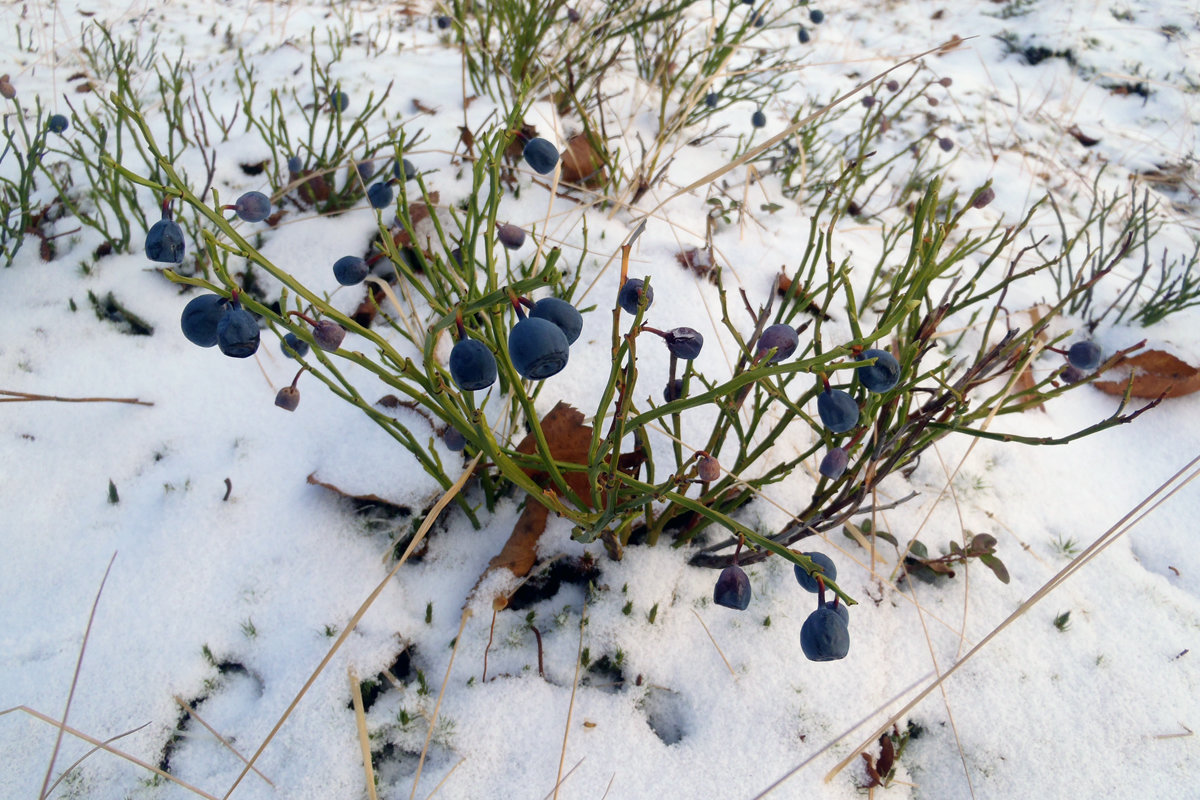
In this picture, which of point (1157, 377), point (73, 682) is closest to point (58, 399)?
point (73, 682)

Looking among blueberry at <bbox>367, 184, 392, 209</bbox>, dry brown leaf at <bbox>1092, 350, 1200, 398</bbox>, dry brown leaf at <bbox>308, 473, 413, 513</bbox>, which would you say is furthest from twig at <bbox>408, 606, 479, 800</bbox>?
dry brown leaf at <bbox>1092, 350, 1200, 398</bbox>

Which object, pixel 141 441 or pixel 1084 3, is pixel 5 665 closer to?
pixel 141 441

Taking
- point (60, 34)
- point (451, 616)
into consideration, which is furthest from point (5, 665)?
point (60, 34)

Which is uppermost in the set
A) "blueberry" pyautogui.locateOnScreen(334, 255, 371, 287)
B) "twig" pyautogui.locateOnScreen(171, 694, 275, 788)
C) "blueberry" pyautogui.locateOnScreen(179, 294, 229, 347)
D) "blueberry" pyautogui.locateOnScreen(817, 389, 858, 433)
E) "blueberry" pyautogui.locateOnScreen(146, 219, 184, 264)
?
"blueberry" pyautogui.locateOnScreen(146, 219, 184, 264)

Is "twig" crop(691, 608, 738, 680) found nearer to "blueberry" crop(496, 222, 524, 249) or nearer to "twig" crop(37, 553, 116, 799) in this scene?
"blueberry" crop(496, 222, 524, 249)

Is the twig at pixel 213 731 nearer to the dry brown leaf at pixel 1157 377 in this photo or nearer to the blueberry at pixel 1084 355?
the blueberry at pixel 1084 355

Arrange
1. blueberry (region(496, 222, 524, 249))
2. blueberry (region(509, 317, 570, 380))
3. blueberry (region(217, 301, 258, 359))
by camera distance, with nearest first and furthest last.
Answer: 1. blueberry (region(509, 317, 570, 380))
2. blueberry (region(217, 301, 258, 359))
3. blueberry (region(496, 222, 524, 249))

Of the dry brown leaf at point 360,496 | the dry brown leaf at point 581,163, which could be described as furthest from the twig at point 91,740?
the dry brown leaf at point 581,163
